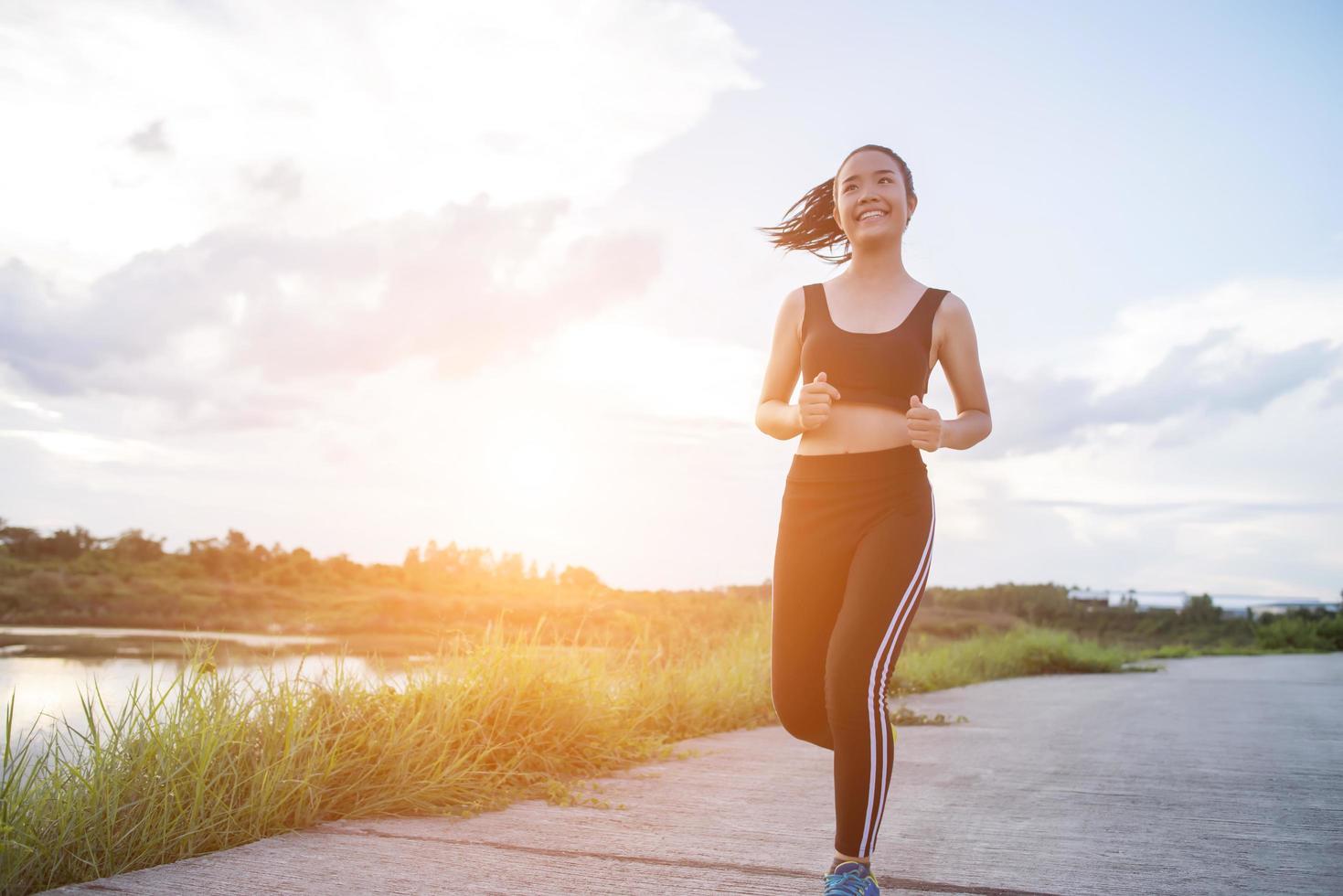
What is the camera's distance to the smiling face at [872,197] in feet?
10.6

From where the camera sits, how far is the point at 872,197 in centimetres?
324

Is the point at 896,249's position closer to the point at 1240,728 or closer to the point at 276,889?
the point at 276,889

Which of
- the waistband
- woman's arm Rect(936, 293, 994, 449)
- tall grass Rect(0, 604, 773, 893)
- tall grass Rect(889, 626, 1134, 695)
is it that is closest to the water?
tall grass Rect(0, 604, 773, 893)

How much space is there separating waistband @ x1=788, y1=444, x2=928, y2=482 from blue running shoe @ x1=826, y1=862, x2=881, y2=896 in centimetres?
108

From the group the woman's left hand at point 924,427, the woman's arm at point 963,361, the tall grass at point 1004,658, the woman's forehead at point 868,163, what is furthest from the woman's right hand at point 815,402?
the tall grass at point 1004,658

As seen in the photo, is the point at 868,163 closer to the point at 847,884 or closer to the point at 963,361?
the point at 963,361

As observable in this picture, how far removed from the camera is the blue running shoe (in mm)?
2625

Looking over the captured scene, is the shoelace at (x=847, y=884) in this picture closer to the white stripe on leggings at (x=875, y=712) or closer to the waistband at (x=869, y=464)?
the white stripe on leggings at (x=875, y=712)

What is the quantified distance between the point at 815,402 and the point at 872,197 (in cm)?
77

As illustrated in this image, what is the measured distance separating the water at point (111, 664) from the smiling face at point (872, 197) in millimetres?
2841

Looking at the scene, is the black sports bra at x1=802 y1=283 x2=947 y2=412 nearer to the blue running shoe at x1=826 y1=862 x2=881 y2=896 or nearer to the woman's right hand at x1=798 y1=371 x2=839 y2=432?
the woman's right hand at x1=798 y1=371 x2=839 y2=432

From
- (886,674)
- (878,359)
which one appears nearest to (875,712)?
(886,674)

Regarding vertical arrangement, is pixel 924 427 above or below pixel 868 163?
below

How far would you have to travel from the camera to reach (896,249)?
130 inches
